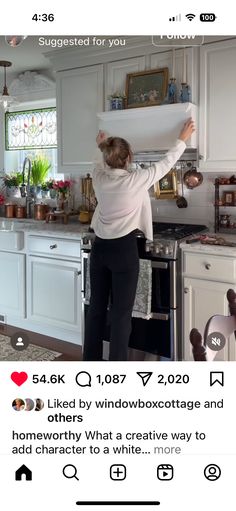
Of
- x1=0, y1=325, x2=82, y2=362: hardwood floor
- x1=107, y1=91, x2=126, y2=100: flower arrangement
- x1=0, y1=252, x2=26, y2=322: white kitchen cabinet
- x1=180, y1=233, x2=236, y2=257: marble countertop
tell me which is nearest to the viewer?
x1=0, y1=325, x2=82, y2=362: hardwood floor

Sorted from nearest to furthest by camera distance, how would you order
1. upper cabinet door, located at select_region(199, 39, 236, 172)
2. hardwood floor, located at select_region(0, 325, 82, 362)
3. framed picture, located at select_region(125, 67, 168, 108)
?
1. hardwood floor, located at select_region(0, 325, 82, 362)
2. upper cabinet door, located at select_region(199, 39, 236, 172)
3. framed picture, located at select_region(125, 67, 168, 108)

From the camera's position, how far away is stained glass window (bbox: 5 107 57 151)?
2158 mm

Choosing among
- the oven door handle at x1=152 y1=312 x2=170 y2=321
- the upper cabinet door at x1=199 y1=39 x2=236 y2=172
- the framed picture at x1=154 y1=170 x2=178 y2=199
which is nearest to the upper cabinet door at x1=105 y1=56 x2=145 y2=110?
the upper cabinet door at x1=199 y1=39 x2=236 y2=172

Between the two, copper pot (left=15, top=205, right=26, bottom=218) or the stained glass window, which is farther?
copper pot (left=15, top=205, right=26, bottom=218)

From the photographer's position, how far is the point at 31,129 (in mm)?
2484

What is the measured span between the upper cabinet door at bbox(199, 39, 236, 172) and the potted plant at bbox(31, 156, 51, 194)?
100cm

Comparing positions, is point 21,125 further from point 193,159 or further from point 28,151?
point 193,159

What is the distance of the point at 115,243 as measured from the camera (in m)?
1.55
